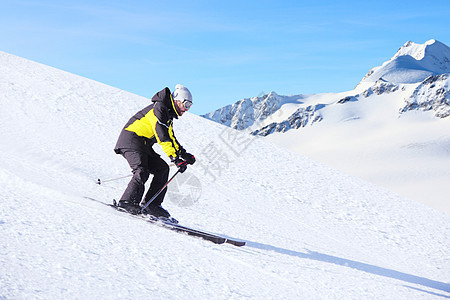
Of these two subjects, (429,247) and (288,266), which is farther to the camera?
(429,247)

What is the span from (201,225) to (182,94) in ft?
5.08

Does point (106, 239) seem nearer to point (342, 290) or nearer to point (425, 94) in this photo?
point (342, 290)

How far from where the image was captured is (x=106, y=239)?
3471 mm

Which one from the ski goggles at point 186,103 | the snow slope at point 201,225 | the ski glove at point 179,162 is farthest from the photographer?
the ski goggles at point 186,103

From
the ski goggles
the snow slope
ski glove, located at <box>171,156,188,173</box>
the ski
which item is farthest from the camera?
the ski goggles

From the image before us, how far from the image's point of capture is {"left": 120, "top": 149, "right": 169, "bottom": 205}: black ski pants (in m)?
4.37

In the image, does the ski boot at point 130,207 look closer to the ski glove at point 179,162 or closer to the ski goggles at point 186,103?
the ski glove at point 179,162

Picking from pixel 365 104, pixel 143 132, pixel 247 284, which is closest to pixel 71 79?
pixel 143 132

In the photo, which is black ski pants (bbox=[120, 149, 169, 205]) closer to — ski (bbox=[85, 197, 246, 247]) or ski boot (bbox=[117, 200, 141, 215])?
ski boot (bbox=[117, 200, 141, 215])

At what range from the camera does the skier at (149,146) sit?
4.34 meters

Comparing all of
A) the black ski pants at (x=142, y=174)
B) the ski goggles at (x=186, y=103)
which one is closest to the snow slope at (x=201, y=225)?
the black ski pants at (x=142, y=174)

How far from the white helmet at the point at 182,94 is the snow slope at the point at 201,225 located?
1437mm

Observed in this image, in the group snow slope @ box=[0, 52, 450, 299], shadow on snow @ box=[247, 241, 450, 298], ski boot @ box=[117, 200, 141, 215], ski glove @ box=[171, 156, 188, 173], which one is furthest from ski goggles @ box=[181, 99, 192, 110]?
shadow on snow @ box=[247, 241, 450, 298]

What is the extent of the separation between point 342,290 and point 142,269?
173 cm
